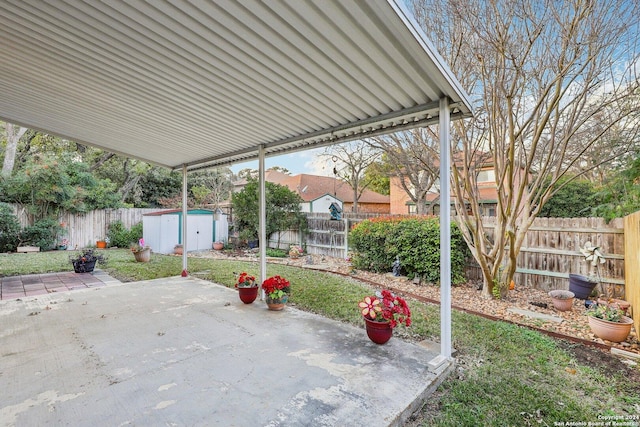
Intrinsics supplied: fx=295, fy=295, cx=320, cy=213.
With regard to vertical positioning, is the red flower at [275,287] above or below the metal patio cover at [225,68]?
below

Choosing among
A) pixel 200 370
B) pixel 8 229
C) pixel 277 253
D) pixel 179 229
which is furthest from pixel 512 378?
pixel 8 229

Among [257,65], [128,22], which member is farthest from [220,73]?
[128,22]

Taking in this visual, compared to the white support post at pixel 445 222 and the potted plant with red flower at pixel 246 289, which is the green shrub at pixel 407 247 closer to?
the white support post at pixel 445 222

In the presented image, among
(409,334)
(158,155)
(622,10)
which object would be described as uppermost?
(622,10)

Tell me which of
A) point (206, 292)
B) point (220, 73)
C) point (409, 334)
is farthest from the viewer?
point (206, 292)

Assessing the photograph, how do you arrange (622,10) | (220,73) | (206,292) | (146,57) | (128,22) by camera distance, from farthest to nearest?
(206,292), (622,10), (220,73), (146,57), (128,22)

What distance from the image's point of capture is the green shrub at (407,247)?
18.2ft

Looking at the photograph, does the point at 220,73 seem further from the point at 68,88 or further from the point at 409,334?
the point at 409,334

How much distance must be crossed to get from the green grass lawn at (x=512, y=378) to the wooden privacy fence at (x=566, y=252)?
206 centimetres

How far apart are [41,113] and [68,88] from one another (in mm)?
1350

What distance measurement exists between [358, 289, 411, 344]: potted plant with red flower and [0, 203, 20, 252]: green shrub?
11344 millimetres

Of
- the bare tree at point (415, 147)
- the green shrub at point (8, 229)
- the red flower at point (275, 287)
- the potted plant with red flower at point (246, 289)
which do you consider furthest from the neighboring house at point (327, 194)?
the red flower at point (275, 287)

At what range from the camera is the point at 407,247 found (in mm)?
5988

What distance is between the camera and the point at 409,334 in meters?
3.37
